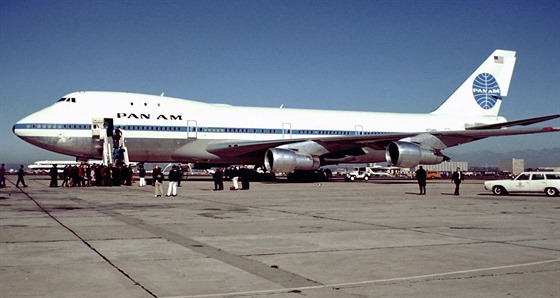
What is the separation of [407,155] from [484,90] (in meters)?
14.6

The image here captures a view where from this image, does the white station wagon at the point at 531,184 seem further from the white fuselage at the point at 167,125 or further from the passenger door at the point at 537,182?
the white fuselage at the point at 167,125

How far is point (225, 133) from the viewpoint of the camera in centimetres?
3350

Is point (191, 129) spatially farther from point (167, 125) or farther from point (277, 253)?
→ point (277, 253)

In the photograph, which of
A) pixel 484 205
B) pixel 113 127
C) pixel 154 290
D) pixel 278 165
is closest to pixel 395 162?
pixel 278 165

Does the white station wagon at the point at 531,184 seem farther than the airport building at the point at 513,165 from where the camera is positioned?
No

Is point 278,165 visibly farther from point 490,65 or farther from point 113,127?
point 490,65

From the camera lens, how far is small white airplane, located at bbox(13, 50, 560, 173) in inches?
1206

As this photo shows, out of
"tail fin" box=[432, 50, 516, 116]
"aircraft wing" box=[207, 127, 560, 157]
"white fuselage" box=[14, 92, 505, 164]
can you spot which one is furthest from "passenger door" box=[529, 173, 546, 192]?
"tail fin" box=[432, 50, 516, 116]

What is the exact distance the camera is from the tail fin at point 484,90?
4175 cm

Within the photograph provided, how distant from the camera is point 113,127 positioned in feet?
101

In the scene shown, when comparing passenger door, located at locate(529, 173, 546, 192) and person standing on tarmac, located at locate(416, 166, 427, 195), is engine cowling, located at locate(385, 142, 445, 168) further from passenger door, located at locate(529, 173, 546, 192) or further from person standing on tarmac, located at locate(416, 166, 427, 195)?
passenger door, located at locate(529, 173, 546, 192)

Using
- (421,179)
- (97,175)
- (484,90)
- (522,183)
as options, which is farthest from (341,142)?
(484,90)

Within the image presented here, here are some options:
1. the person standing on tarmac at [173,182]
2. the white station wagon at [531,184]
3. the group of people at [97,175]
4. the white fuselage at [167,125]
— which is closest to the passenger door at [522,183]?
the white station wagon at [531,184]

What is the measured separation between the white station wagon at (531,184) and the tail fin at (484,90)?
19282 millimetres
